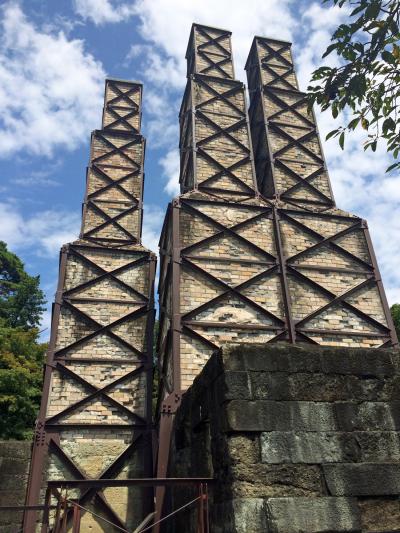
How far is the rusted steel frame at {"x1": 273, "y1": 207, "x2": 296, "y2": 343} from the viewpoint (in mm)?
9932

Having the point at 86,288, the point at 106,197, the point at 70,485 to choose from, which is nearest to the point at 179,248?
the point at 86,288

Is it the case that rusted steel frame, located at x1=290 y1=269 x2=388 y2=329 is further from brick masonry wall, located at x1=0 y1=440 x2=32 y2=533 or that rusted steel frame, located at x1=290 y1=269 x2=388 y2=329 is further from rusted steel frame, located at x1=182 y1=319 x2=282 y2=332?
brick masonry wall, located at x1=0 y1=440 x2=32 y2=533

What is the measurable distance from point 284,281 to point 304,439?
660cm

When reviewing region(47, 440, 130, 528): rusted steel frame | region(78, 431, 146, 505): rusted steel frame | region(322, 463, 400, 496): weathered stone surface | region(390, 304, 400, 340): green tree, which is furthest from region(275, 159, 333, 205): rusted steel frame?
region(390, 304, 400, 340): green tree

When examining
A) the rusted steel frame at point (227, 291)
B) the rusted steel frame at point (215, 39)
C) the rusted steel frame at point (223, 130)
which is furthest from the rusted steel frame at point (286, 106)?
the rusted steel frame at point (227, 291)

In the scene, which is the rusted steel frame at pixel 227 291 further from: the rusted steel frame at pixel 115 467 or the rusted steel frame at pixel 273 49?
the rusted steel frame at pixel 273 49

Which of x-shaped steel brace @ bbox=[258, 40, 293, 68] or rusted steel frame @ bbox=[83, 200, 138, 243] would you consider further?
x-shaped steel brace @ bbox=[258, 40, 293, 68]

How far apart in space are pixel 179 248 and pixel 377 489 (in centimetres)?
719

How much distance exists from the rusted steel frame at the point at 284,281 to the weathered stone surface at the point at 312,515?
5959mm

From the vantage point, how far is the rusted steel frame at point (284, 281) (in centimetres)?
993

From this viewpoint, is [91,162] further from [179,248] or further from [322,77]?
[322,77]

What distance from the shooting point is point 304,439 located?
4145 mm

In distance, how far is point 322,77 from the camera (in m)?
4.48

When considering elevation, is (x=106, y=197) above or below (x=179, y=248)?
above
